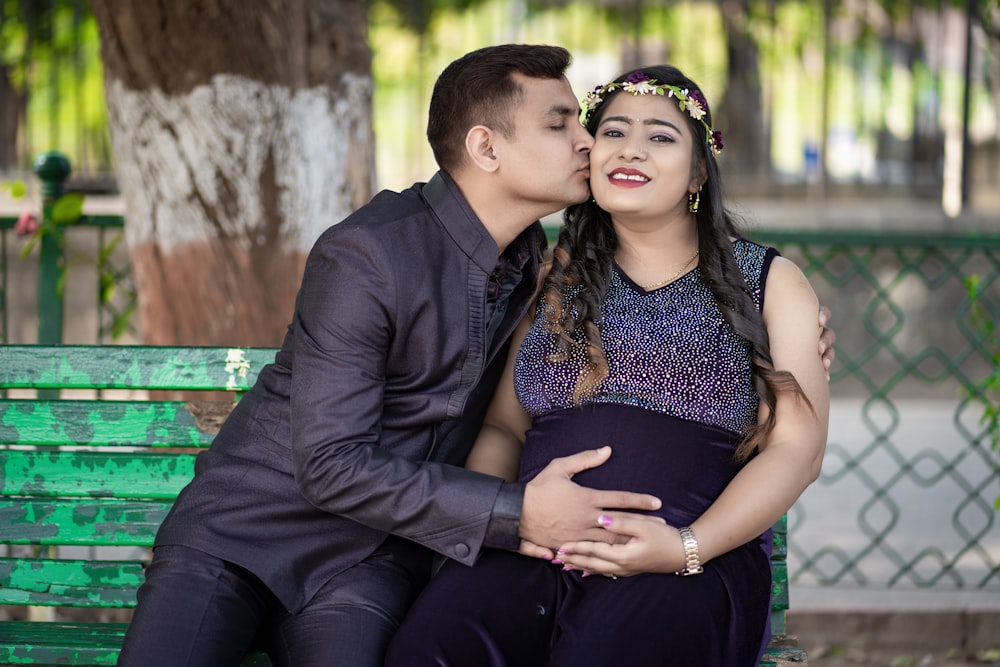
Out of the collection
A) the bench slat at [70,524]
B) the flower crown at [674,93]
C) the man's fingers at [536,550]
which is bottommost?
the bench slat at [70,524]

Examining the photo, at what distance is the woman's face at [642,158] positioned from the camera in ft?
9.94

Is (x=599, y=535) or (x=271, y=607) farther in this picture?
(x=271, y=607)

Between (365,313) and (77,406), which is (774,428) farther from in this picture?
(77,406)

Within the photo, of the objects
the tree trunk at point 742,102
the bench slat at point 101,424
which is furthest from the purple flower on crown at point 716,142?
the tree trunk at point 742,102

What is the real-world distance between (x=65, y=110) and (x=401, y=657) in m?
6.67

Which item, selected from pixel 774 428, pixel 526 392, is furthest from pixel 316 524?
pixel 774 428

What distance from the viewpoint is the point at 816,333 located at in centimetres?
297

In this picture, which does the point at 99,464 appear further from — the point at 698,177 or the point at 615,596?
the point at 698,177

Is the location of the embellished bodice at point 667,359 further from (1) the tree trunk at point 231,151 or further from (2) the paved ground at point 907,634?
(2) the paved ground at point 907,634

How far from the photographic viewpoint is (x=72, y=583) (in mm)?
3256

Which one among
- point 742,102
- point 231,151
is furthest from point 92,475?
point 742,102

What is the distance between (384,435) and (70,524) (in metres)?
0.96

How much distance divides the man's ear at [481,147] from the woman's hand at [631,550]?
0.88m

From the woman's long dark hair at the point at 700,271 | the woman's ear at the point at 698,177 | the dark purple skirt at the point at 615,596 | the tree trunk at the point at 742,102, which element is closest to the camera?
the dark purple skirt at the point at 615,596
